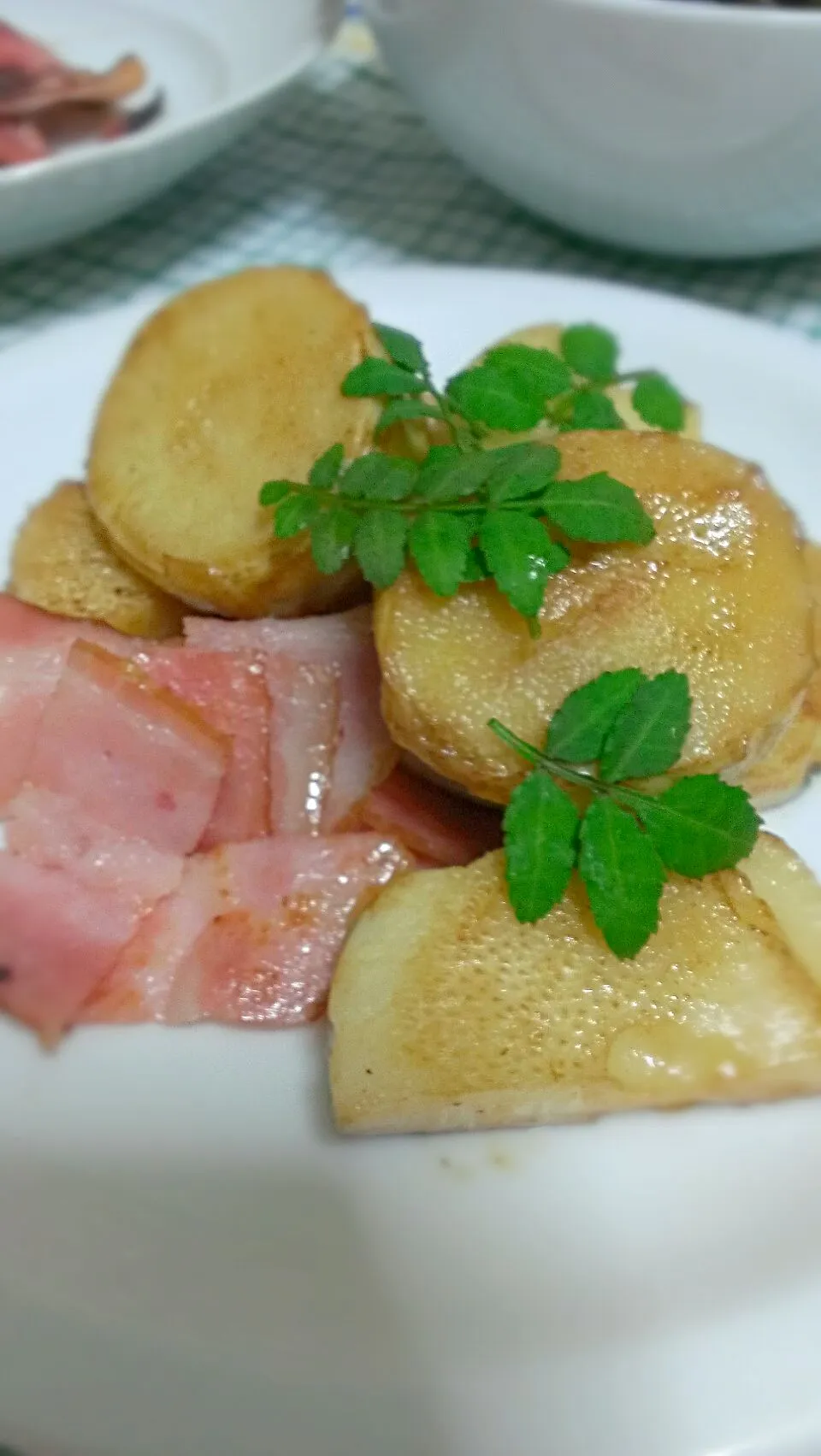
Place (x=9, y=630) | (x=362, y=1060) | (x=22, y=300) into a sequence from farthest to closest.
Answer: (x=22, y=300) < (x=9, y=630) < (x=362, y=1060)

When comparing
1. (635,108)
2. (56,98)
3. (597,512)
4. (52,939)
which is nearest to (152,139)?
(56,98)

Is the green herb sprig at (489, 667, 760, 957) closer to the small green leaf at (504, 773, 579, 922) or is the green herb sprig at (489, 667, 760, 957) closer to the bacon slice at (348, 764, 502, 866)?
the small green leaf at (504, 773, 579, 922)

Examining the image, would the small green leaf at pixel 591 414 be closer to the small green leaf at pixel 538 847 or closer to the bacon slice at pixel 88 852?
the small green leaf at pixel 538 847

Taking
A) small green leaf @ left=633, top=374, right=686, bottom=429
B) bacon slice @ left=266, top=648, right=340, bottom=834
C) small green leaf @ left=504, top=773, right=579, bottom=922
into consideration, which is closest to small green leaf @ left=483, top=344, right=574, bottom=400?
small green leaf @ left=633, top=374, right=686, bottom=429

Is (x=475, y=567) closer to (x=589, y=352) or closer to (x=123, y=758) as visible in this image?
(x=123, y=758)

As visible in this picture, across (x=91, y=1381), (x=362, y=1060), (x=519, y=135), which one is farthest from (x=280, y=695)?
(x=519, y=135)

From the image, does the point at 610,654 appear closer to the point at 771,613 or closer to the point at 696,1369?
the point at 771,613
